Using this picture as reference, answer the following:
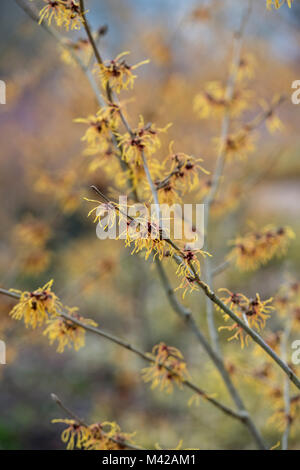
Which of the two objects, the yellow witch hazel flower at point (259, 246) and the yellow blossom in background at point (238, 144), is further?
the yellow blossom in background at point (238, 144)

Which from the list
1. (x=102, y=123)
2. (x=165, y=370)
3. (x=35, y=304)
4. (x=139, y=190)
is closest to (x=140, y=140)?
(x=102, y=123)

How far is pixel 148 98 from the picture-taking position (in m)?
3.62

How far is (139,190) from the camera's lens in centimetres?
161

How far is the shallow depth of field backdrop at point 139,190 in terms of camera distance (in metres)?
2.54

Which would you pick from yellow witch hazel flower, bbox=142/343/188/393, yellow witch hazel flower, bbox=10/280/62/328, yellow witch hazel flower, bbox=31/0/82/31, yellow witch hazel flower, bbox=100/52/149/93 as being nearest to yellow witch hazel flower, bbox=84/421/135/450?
yellow witch hazel flower, bbox=142/343/188/393

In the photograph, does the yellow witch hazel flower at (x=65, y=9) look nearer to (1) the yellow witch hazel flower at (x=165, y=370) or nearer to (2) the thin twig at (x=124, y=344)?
(2) the thin twig at (x=124, y=344)

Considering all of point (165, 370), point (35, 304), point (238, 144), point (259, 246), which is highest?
point (238, 144)

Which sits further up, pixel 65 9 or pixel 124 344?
pixel 65 9

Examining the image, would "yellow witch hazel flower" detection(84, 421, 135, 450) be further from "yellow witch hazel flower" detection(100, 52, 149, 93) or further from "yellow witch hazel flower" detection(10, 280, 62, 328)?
A: "yellow witch hazel flower" detection(100, 52, 149, 93)

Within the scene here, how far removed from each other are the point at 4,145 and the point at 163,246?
4.40m

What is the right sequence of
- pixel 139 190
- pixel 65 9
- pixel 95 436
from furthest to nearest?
pixel 139 190, pixel 95 436, pixel 65 9

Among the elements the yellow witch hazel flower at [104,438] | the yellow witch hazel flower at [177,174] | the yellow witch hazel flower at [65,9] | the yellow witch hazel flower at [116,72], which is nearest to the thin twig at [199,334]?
the yellow witch hazel flower at [177,174]

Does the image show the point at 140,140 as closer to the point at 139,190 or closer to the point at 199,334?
the point at 139,190
